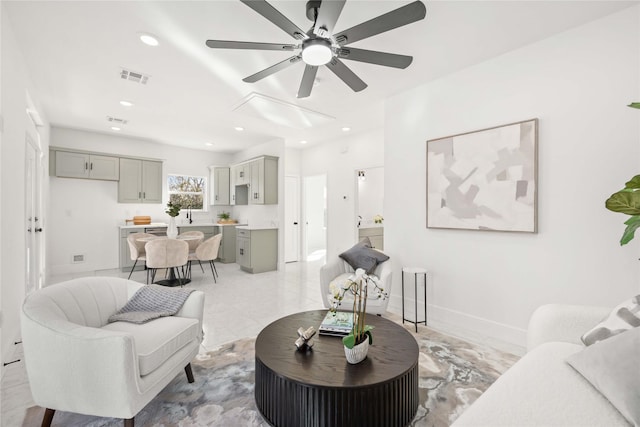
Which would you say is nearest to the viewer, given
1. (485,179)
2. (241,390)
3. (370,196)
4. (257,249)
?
(241,390)

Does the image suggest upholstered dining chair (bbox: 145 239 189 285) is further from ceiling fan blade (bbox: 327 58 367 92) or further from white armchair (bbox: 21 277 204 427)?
ceiling fan blade (bbox: 327 58 367 92)

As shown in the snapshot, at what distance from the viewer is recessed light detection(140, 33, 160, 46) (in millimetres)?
2494

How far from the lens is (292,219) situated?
705 centimetres

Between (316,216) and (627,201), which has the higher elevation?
(627,201)

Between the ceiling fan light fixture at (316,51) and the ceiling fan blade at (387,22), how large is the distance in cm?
9

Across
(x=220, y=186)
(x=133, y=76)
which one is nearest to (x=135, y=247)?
(x=133, y=76)

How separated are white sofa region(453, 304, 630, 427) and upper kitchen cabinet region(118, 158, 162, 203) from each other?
6.82m

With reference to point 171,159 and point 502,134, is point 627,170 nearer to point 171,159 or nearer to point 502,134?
point 502,134

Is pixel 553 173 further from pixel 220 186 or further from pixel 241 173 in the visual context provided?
pixel 220 186

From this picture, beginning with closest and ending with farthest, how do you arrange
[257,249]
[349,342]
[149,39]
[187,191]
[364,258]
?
[349,342], [149,39], [364,258], [257,249], [187,191]

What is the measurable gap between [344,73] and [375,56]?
0.34 m

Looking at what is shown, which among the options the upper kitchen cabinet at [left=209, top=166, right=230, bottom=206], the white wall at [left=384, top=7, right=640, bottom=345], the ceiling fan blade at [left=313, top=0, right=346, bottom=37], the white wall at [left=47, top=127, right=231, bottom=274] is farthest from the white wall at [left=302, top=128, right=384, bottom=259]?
the white wall at [left=47, top=127, right=231, bottom=274]

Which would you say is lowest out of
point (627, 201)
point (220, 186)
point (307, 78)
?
point (627, 201)

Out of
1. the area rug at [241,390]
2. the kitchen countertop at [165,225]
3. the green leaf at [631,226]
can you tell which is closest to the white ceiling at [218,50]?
the green leaf at [631,226]
